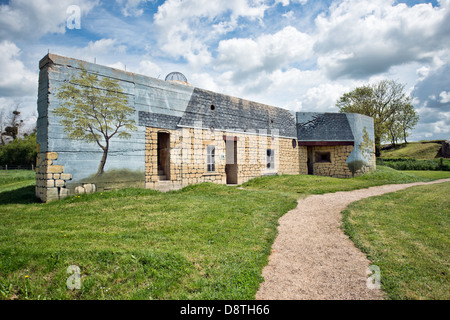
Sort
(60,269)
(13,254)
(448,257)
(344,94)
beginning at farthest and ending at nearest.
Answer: (344,94) → (448,257) → (13,254) → (60,269)

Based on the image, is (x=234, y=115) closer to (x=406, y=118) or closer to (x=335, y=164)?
(x=335, y=164)

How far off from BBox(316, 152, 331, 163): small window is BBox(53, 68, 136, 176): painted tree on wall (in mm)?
14440

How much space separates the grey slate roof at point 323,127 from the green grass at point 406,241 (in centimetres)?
998

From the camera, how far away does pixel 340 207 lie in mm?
8055

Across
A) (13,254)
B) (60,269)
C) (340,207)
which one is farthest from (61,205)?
(340,207)

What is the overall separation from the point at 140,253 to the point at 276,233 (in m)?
3.02

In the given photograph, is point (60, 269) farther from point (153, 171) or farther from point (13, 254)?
point (153, 171)

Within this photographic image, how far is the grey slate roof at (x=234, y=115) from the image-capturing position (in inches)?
513

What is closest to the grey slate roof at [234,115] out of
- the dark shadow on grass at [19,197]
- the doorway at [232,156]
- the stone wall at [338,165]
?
the doorway at [232,156]

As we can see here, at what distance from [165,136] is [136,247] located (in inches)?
340

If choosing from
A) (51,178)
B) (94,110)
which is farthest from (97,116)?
(51,178)

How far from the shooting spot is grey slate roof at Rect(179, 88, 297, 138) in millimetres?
13021

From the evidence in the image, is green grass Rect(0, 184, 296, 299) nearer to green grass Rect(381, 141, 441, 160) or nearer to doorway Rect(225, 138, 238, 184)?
doorway Rect(225, 138, 238, 184)

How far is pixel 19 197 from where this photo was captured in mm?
8914
